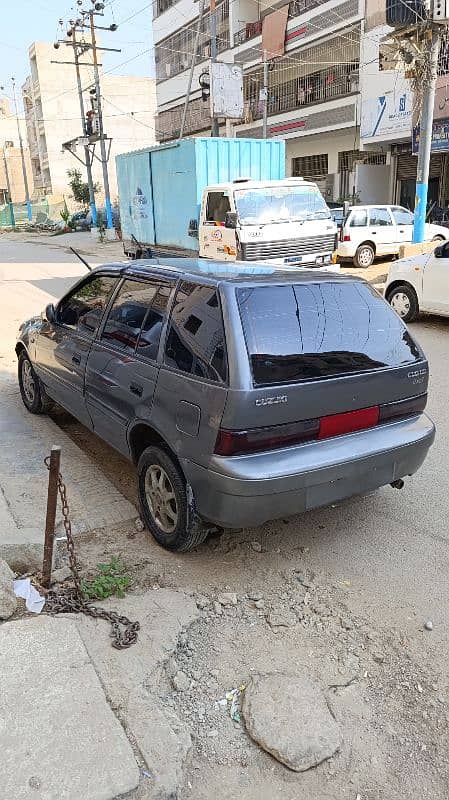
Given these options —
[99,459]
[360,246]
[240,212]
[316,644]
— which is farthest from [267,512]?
[360,246]

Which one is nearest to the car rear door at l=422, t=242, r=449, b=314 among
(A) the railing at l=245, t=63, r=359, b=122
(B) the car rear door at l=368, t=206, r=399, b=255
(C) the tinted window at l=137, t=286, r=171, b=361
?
(C) the tinted window at l=137, t=286, r=171, b=361

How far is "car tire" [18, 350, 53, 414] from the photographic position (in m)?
6.05

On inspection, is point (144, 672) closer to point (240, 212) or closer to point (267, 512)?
point (267, 512)

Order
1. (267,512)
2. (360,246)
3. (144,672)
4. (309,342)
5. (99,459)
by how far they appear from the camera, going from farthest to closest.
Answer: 1. (360,246)
2. (99,459)
3. (309,342)
4. (267,512)
5. (144,672)

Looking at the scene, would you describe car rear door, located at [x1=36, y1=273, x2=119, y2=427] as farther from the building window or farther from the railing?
the building window

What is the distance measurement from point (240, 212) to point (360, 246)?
6358mm

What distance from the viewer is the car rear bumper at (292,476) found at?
309 centimetres

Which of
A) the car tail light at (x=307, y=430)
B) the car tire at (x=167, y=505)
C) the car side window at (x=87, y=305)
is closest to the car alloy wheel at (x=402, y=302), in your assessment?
the car side window at (x=87, y=305)

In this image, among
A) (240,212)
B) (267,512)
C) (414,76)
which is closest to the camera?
(267,512)

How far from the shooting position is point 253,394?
3059 millimetres

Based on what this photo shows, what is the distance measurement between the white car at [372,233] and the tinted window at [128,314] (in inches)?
533

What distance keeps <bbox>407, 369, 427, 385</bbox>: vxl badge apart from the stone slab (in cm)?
235

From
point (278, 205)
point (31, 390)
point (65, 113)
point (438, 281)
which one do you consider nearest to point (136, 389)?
point (31, 390)

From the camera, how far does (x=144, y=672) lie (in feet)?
8.85
